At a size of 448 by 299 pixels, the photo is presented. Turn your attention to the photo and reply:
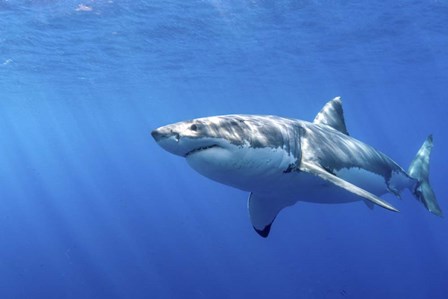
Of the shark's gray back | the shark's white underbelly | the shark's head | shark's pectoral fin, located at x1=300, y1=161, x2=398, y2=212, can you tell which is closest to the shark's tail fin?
the shark's gray back

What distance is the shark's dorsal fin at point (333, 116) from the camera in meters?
7.70

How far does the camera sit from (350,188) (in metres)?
4.52

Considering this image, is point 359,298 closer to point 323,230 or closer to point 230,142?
point 323,230

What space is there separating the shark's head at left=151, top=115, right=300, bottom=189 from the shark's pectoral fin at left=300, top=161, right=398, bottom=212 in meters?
0.23

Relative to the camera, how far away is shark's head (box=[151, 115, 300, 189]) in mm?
3830

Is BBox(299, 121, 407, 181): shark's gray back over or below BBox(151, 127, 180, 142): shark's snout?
below

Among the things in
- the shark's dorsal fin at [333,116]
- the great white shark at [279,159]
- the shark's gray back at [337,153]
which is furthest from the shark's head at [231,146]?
the shark's dorsal fin at [333,116]

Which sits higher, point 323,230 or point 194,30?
point 194,30

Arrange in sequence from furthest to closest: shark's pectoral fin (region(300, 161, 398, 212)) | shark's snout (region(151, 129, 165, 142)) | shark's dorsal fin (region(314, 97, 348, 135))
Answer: shark's dorsal fin (region(314, 97, 348, 135))
shark's pectoral fin (region(300, 161, 398, 212))
shark's snout (region(151, 129, 165, 142))

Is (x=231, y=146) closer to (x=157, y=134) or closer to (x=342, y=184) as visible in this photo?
(x=157, y=134)

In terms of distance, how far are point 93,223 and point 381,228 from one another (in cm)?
1802

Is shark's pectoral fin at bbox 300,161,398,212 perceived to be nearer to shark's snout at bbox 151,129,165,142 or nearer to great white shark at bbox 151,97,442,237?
great white shark at bbox 151,97,442,237

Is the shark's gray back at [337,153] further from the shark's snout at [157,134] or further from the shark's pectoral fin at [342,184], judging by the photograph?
the shark's snout at [157,134]

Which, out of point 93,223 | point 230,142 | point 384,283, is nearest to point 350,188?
point 230,142
